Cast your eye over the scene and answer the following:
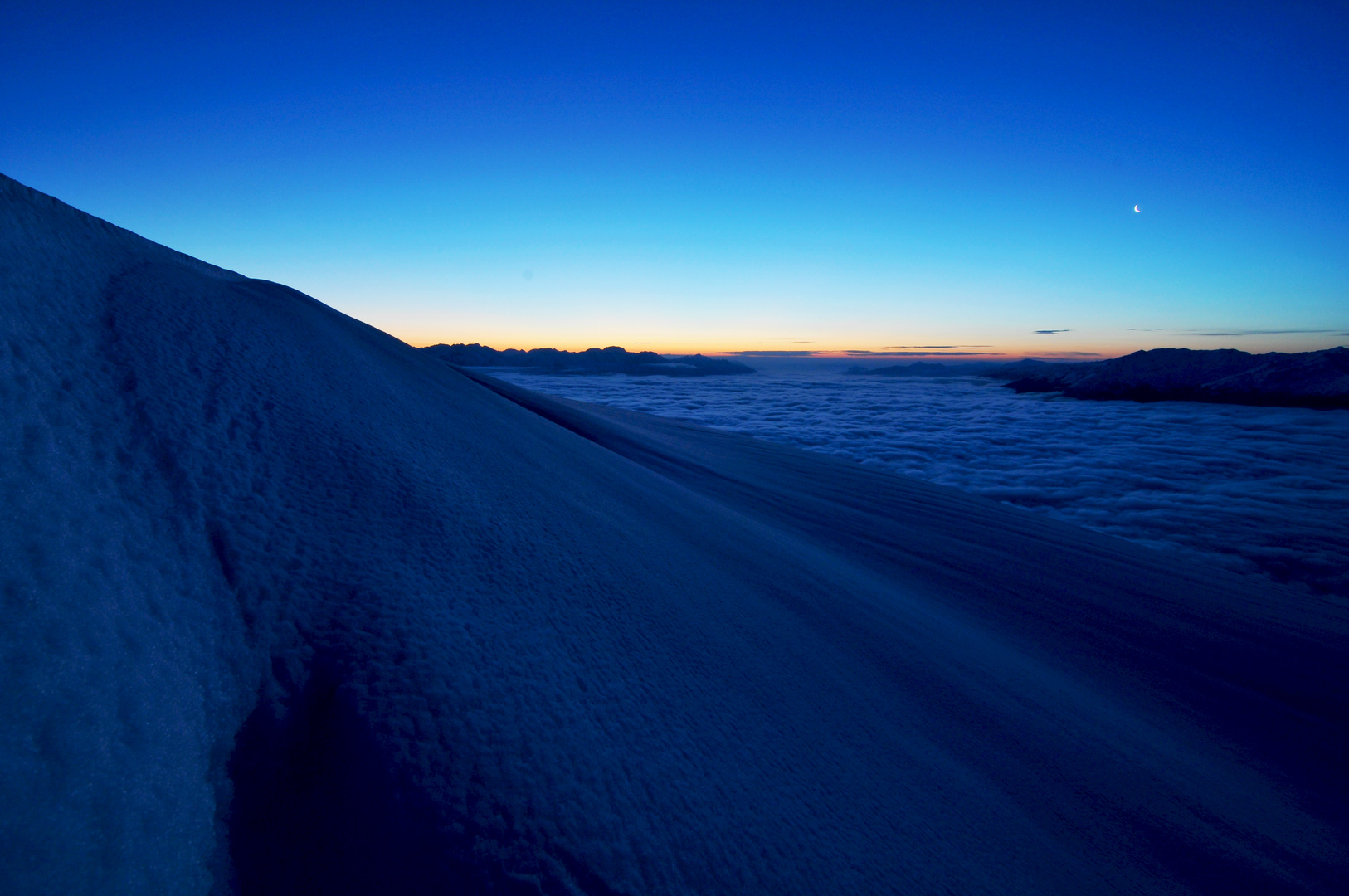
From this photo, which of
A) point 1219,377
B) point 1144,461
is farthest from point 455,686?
point 1219,377

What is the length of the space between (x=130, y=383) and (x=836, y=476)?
4229 millimetres

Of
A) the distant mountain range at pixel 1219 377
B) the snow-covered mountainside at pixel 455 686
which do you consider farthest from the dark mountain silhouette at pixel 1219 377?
the snow-covered mountainside at pixel 455 686

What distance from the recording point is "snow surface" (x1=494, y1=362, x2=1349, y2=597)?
3.95 meters

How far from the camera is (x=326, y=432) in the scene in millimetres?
1275

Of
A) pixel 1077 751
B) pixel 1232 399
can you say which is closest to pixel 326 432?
pixel 1077 751

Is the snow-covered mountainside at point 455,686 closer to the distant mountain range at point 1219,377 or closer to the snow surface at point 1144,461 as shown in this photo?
the snow surface at point 1144,461

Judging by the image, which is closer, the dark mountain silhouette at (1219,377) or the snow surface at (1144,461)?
the snow surface at (1144,461)

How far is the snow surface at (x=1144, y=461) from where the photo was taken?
3945mm

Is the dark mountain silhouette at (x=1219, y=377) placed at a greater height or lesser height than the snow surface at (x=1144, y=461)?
greater

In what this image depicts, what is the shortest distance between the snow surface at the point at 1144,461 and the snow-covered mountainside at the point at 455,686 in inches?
91.4

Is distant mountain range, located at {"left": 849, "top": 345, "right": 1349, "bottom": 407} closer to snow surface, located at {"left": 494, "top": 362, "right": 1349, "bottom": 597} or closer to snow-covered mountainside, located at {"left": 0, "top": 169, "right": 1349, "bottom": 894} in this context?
snow surface, located at {"left": 494, "top": 362, "right": 1349, "bottom": 597}

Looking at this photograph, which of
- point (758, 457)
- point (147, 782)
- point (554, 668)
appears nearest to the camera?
point (147, 782)

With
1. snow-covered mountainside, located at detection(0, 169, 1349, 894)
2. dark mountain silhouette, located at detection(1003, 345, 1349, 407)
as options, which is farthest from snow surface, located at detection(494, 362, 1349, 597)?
snow-covered mountainside, located at detection(0, 169, 1349, 894)

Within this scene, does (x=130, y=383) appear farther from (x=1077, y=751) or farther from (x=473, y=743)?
(x=1077, y=751)
